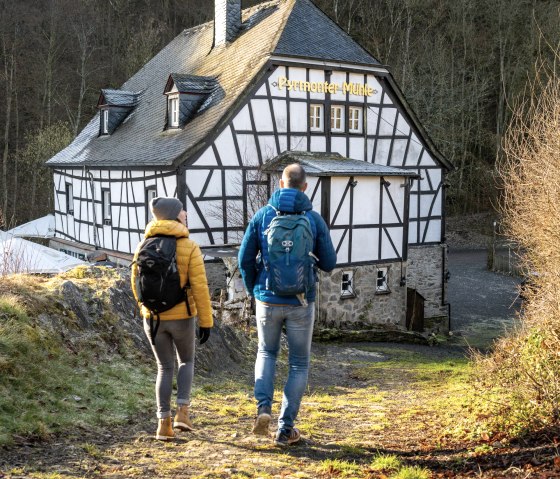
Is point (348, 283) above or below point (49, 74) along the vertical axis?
below

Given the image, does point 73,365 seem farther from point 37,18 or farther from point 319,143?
point 37,18

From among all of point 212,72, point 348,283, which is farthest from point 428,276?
point 212,72

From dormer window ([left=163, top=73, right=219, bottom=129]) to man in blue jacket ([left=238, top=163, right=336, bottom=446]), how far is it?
48.8 ft

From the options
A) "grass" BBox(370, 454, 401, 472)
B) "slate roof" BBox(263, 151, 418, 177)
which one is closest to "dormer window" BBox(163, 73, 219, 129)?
"slate roof" BBox(263, 151, 418, 177)

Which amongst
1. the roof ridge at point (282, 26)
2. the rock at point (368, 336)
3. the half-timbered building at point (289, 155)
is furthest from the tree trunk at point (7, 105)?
the rock at point (368, 336)

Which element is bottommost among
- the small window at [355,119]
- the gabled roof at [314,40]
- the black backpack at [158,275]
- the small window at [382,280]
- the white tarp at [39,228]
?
the small window at [382,280]

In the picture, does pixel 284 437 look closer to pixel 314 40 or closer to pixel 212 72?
pixel 314 40

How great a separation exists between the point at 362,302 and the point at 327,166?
3726 millimetres

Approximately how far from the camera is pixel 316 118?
2011cm

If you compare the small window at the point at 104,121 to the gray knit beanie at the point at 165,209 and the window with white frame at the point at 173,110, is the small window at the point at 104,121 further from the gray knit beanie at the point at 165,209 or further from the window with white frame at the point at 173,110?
the gray knit beanie at the point at 165,209

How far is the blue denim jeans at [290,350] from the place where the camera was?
5016 millimetres

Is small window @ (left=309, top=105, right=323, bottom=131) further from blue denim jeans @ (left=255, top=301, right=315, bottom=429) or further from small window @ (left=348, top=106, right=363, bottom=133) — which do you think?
blue denim jeans @ (left=255, top=301, right=315, bottom=429)

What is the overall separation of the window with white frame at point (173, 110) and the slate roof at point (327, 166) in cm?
319

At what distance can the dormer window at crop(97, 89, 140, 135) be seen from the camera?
24.0 metres
